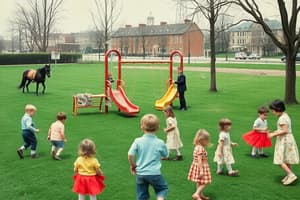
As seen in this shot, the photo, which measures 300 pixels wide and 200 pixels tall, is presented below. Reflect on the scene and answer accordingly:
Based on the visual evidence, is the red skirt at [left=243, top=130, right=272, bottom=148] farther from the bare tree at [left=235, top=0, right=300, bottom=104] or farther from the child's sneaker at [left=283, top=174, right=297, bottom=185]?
the bare tree at [left=235, top=0, right=300, bottom=104]

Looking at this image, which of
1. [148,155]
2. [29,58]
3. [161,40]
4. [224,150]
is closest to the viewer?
[148,155]

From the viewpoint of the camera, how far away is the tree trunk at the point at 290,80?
19219 millimetres

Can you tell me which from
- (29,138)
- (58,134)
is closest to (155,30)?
(29,138)

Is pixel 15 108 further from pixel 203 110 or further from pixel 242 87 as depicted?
pixel 242 87

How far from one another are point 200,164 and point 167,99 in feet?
37.1

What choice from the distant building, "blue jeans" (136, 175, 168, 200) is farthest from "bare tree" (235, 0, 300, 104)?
the distant building

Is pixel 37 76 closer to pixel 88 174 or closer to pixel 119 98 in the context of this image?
pixel 119 98

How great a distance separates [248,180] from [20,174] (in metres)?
4.42

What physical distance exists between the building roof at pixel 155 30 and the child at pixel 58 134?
103593 mm

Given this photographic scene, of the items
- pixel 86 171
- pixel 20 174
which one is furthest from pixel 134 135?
pixel 86 171

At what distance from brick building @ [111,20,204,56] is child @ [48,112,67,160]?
99.9 m

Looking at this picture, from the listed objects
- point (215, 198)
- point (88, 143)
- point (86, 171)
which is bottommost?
point (215, 198)

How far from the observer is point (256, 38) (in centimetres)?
12225

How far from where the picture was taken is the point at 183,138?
38.6ft
